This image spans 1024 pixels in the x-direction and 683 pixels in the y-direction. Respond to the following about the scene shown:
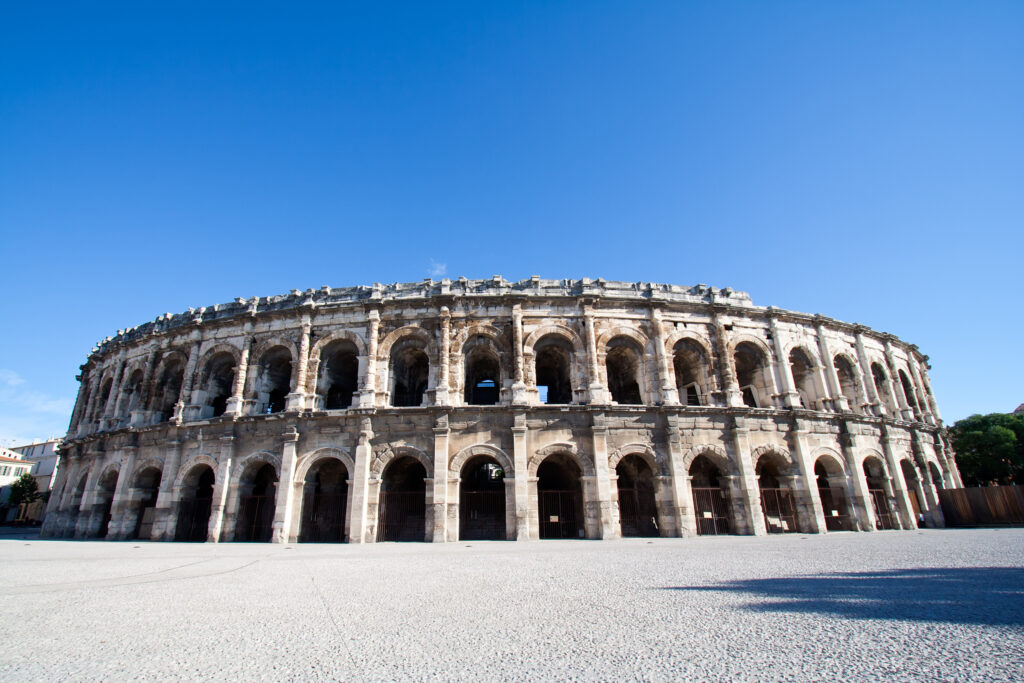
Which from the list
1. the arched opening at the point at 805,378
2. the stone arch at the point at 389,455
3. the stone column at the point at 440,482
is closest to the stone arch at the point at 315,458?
the stone arch at the point at 389,455

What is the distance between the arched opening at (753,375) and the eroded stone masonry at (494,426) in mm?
64

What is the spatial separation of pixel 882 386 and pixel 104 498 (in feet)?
118

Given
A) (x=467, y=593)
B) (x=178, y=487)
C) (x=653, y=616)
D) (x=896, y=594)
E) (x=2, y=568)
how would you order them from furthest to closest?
(x=178, y=487) → (x=2, y=568) → (x=467, y=593) → (x=896, y=594) → (x=653, y=616)

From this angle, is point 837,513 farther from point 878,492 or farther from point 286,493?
point 286,493

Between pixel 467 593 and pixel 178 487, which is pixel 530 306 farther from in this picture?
pixel 178 487

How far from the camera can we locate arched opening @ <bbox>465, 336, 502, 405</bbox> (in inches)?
682

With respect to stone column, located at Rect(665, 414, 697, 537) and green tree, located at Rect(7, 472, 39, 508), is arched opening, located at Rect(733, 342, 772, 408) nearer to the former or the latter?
stone column, located at Rect(665, 414, 697, 537)

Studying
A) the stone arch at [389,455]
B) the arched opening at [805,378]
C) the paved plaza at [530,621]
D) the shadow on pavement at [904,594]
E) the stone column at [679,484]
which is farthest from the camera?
the arched opening at [805,378]

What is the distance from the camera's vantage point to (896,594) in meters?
5.34

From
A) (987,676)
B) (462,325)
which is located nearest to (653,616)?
(987,676)

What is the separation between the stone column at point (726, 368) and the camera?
667 inches

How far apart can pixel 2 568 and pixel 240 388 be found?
9.27m

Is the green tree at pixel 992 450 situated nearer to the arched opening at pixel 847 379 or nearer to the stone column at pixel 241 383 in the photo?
the arched opening at pixel 847 379

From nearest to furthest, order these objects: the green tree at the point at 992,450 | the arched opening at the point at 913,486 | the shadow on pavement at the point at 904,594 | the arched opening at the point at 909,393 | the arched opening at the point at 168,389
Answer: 1. the shadow on pavement at the point at 904,594
2. the arched opening at the point at 913,486
3. the arched opening at the point at 168,389
4. the arched opening at the point at 909,393
5. the green tree at the point at 992,450
